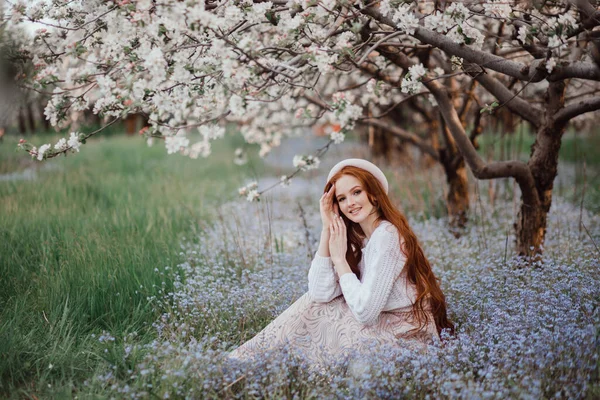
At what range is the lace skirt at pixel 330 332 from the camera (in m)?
2.99

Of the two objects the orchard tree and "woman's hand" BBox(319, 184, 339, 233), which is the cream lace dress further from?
the orchard tree

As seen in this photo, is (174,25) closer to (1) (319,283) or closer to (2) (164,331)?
(1) (319,283)

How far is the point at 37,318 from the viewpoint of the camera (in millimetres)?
3566

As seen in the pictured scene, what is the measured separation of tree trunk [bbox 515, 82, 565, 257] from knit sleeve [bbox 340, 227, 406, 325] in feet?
5.85

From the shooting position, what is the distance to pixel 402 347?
9.71 feet

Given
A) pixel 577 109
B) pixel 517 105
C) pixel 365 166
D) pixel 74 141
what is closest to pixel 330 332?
pixel 365 166

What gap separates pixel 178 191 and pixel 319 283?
4950 millimetres

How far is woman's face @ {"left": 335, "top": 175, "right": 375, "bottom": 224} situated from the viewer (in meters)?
3.22

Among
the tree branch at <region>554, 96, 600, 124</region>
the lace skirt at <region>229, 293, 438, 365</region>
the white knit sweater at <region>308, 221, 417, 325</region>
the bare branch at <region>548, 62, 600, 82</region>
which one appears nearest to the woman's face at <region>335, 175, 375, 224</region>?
the white knit sweater at <region>308, 221, 417, 325</region>

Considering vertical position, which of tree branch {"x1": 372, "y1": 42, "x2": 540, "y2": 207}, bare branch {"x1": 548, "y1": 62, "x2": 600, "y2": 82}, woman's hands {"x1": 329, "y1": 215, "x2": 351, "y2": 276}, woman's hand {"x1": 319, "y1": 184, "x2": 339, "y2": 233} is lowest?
woman's hands {"x1": 329, "y1": 215, "x2": 351, "y2": 276}

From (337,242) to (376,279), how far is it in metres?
0.38

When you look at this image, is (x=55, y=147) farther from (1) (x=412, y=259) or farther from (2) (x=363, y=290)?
(1) (x=412, y=259)

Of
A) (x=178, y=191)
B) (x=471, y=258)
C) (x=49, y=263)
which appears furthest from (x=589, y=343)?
(x=178, y=191)

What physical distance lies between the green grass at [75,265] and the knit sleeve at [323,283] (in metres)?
1.11
